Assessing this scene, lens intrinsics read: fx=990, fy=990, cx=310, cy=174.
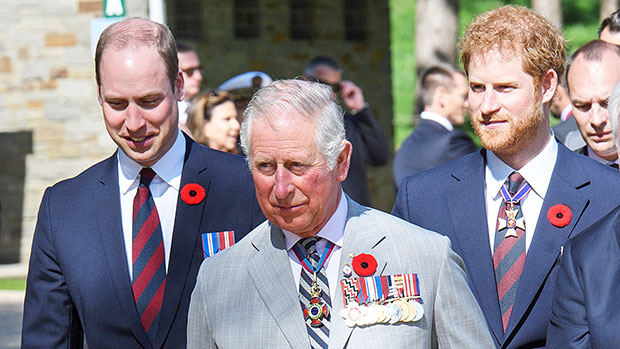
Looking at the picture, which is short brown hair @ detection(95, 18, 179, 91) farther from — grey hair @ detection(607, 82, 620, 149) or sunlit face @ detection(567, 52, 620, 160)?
sunlit face @ detection(567, 52, 620, 160)

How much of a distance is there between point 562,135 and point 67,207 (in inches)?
128

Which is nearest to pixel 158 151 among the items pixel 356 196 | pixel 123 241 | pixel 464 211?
pixel 123 241

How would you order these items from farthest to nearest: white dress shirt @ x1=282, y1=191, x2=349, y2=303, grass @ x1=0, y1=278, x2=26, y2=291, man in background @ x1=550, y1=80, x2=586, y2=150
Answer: grass @ x1=0, y1=278, x2=26, y2=291 < man in background @ x1=550, y1=80, x2=586, y2=150 < white dress shirt @ x1=282, y1=191, x2=349, y2=303

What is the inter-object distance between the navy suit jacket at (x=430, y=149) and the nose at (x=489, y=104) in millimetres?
3577

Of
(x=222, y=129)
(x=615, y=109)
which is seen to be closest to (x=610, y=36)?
(x=615, y=109)

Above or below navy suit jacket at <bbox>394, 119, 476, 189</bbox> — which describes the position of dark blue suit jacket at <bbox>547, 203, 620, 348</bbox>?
above

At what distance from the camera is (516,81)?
3531 millimetres

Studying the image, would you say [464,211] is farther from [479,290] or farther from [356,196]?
[356,196]

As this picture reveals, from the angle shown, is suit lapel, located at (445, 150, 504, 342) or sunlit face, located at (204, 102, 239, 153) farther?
sunlit face, located at (204, 102, 239, 153)

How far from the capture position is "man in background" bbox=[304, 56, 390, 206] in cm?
802

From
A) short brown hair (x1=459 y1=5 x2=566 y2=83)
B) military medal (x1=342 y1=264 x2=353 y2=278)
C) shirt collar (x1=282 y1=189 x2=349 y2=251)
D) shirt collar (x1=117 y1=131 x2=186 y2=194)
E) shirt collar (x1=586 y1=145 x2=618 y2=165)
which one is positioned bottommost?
shirt collar (x1=586 y1=145 x2=618 y2=165)

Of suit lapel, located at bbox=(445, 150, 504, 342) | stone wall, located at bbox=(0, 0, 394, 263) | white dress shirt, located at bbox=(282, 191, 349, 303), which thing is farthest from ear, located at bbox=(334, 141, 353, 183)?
stone wall, located at bbox=(0, 0, 394, 263)

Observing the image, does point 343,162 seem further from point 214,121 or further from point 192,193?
point 214,121

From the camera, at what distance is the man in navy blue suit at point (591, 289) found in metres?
2.86
